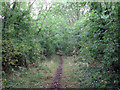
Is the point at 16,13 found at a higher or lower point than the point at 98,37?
higher

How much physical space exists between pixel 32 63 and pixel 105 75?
6.33m

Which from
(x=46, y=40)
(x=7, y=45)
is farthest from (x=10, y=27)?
(x=46, y=40)

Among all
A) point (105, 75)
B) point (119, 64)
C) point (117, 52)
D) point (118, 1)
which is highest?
point (118, 1)

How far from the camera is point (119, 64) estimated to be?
3.72 m

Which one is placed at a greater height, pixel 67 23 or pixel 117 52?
pixel 67 23

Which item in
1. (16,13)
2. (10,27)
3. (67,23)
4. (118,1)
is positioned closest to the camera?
(118,1)

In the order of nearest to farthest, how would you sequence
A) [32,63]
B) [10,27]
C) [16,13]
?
[10,27] → [16,13] → [32,63]

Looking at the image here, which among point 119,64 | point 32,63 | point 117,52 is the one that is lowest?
point 32,63

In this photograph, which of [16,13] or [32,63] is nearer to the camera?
[16,13]

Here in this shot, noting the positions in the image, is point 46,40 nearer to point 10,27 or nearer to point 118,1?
point 10,27

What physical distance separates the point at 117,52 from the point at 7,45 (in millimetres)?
4773

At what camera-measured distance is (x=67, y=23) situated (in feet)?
62.0

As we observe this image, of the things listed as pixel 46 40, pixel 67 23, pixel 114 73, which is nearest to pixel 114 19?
pixel 114 73

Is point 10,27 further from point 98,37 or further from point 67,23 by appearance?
point 67,23
